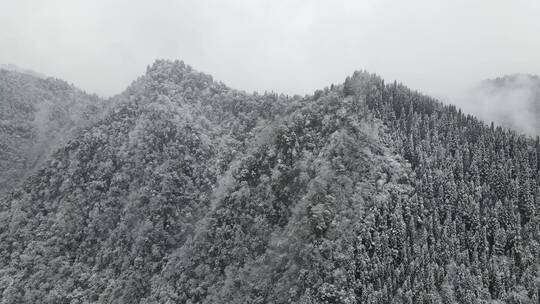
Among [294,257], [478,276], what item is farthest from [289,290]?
[478,276]

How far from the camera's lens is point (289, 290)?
184m

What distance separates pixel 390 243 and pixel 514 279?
46028 millimetres

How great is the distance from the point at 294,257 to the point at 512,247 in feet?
280

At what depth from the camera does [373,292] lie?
170875 millimetres

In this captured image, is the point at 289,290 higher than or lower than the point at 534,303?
lower

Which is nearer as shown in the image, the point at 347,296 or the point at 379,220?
the point at 347,296

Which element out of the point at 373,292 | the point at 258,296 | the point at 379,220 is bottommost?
the point at 258,296

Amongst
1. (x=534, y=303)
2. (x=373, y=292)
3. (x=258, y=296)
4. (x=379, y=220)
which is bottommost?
(x=258, y=296)

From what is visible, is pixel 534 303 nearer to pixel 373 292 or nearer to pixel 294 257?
pixel 373 292

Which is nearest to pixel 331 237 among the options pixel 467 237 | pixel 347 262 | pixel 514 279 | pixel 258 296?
pixel 347 262

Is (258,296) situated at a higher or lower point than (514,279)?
lower

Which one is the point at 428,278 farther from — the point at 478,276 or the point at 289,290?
the point at 289,290

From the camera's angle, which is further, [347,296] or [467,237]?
[467,237]

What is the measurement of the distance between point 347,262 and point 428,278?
96.3 feet
